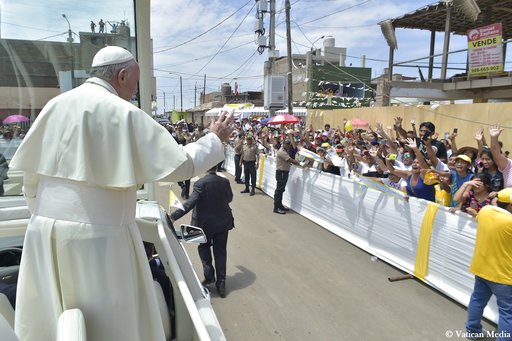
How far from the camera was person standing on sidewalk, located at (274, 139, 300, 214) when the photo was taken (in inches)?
351

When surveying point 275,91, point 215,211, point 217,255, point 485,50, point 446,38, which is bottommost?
point 217,255

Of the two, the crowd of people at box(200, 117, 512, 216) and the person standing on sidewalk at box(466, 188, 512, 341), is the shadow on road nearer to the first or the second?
the crowd of people at box(200, 117, 512, 216)

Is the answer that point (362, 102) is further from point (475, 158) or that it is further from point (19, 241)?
point (19, 241)

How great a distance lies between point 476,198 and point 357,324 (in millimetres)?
1936

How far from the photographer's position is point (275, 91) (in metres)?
15.4

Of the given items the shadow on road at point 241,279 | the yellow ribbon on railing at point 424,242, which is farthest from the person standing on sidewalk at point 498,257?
the shadow on road at point 241,279

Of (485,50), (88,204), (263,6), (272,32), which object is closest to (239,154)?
(272,32)

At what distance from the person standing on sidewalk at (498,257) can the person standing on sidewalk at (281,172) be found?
554 cm

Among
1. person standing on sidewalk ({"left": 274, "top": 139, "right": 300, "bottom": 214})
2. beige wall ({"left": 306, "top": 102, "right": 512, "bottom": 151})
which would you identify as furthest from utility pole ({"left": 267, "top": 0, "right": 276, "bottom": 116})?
person standing on sidewalk ({"left": 274, "top": 139, "right": 300, "bottom": 214})

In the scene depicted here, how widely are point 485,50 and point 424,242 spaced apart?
36.3ft

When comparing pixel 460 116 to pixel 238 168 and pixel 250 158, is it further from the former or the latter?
pixel 238 168

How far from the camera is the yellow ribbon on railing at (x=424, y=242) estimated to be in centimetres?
484

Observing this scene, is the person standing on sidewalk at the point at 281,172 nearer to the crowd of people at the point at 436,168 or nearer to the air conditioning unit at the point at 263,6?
the crowd of people at the point at 436,168

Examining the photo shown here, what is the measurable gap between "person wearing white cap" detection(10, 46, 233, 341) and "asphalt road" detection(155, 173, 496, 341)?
2.47 meters
